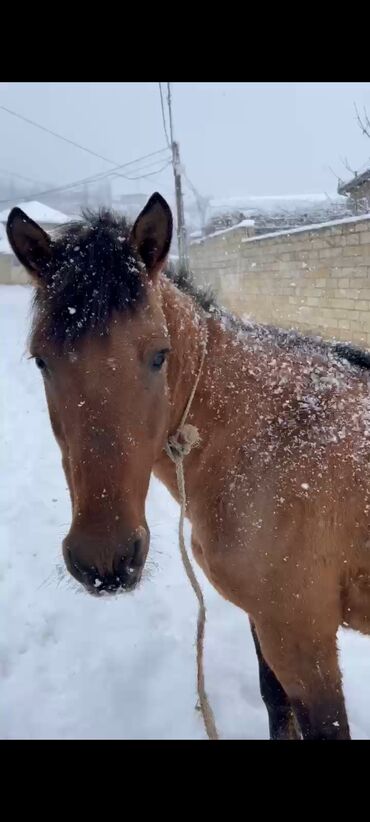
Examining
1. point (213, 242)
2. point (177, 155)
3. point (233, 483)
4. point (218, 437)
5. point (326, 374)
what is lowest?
point (233, 483)

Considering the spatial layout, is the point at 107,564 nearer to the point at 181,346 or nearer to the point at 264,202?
the point at 181,346

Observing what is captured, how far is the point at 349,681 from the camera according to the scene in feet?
11.1

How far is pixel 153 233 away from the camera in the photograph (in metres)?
1.97

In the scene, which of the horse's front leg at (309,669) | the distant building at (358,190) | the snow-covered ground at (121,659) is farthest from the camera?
the distant building at (358,190)

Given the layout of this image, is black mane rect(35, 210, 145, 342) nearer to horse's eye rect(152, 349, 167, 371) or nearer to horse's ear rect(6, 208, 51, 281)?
horse's ear rect(6, 208, 51, 281)

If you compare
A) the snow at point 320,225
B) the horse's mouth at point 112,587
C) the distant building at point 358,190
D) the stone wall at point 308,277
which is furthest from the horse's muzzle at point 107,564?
the distant building at point 358,190

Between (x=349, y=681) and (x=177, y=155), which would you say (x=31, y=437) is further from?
(x=177, y=155)

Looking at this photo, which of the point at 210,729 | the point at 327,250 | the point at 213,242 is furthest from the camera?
the point at 213,242

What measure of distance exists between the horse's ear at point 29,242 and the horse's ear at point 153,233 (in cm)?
35

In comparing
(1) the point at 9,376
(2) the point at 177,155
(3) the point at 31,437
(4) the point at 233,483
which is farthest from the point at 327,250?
(2) the point at 177,155

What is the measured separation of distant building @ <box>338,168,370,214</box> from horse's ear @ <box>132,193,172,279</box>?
1242 centimetres

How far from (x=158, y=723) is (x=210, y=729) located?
3.22 feet

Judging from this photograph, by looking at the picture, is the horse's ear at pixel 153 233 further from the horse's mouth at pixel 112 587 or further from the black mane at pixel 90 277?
the horse's mouth at pixel 112 587

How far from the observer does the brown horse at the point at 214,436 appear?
1695mm
